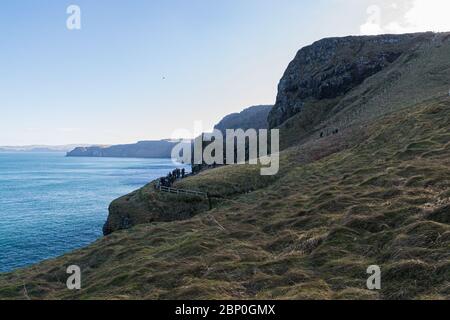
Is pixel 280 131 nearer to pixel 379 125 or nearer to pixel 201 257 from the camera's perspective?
pixel 379 125

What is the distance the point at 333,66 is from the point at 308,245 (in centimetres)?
10448

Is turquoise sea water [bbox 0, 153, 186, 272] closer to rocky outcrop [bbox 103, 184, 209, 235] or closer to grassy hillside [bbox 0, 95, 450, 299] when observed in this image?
rocky outcrop [bbox 103, 184, 209, 235]

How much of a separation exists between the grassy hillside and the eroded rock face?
7346 centimetres

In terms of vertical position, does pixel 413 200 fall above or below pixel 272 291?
above

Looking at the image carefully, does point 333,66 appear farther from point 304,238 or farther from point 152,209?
point 304,238

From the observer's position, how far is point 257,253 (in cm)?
2030

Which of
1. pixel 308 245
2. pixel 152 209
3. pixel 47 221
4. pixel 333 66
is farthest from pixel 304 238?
pixel 333 66

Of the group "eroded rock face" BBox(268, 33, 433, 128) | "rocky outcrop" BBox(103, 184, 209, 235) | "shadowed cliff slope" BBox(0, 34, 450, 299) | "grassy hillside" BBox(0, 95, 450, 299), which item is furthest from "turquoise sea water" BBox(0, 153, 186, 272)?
"eroded rock face" BBox(268, 33, 433, 128)

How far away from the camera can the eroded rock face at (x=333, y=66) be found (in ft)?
358

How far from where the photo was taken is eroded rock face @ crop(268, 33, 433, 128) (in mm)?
109188

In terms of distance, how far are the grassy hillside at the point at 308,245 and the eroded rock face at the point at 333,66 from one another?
73460 mm

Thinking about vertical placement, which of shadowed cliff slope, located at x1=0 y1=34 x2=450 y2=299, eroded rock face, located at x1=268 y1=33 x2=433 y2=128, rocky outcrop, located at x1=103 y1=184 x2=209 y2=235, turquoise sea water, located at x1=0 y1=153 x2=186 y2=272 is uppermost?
eroded rock face, located at x1=268 y1=33 x2=433 y2=128
